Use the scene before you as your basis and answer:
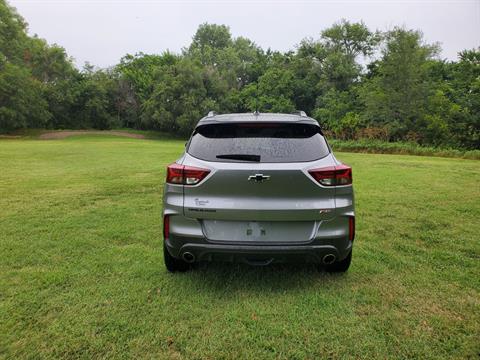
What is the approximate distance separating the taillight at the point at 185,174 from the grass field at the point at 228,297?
0.97 metres

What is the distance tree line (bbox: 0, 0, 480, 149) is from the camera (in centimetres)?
2380

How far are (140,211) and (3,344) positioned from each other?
131 inches

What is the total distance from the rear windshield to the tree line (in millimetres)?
21506

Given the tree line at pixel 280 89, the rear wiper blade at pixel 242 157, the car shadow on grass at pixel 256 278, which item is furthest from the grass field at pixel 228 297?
the tree line at pixel 280 89

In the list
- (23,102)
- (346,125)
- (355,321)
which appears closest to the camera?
(355,321)

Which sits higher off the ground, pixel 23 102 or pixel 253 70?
pixel 253 70

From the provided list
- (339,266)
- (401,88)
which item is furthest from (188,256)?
(401,88)

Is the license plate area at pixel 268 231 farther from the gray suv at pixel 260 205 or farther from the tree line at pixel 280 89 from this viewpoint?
the tree line at pixel 280 89

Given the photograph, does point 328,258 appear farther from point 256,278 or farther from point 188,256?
point 188,256

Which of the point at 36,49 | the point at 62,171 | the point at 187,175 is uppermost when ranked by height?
the point at 36,49

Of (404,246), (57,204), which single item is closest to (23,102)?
(57,204)

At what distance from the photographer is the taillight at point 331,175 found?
2604 mm

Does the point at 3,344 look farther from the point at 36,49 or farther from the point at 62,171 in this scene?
the point at 36,49

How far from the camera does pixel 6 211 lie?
5.32m
